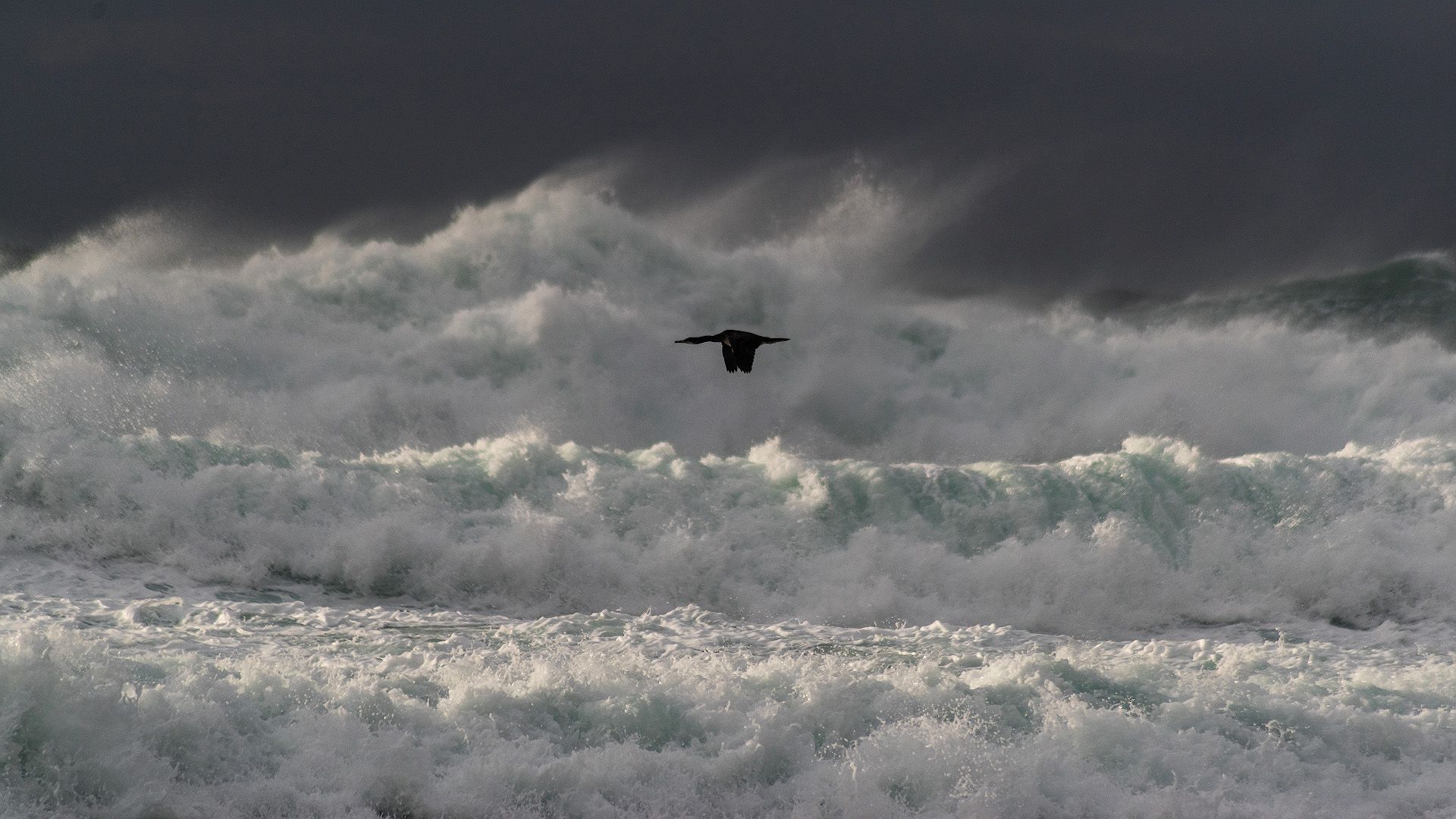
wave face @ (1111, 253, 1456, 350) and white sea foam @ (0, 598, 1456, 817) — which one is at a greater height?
wave face @ (1111, 253, 1456, 350)

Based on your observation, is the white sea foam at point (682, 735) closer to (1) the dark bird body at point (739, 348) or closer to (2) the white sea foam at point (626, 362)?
(1) the dark bird body at point (739, 348)

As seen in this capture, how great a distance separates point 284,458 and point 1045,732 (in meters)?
8.61

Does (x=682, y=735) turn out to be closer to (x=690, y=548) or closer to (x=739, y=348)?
(x=739, y=348)

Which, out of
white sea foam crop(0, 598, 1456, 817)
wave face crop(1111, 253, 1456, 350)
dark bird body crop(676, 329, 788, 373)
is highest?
wave face crop(1111, 253, 1456, 350)

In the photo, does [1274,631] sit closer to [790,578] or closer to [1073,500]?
[1073,500]

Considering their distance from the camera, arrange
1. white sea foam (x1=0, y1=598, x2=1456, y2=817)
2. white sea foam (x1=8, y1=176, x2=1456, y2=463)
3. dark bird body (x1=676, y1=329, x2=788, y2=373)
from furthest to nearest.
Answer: white sea foam (x1=8, y1=176, x2=1456, y2=463)
dark bird body (x1=676, y1=329, x2=788, y2=373)
white sea foam (x1=0, y1=598, x2=1456, y2=817)

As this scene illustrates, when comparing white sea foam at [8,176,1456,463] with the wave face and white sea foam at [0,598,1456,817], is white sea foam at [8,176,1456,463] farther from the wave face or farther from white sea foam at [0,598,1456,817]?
white sea foam at [0,598,1456,817]

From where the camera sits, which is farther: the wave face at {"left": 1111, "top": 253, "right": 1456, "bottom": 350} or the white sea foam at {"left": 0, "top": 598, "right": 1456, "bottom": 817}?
the wave face at {"left": 1111, "top": 253, "right": 1456, "bottom": 350}

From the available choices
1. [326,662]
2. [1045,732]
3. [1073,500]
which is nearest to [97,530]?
[326,662]

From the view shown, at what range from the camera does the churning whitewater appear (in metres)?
6.91

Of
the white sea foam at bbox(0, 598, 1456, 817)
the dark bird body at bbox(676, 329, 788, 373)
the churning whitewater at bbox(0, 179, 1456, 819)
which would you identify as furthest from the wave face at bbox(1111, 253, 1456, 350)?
the dark bird body at bbox(676, 329, 788, 373)

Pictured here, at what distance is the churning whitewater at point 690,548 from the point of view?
22.7 ft

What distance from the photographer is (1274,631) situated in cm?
1172

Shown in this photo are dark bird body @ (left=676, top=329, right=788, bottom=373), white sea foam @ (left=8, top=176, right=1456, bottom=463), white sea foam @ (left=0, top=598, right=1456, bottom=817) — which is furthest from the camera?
white sea foam @ (left=8, top=176, right=1456, bottom=463)
